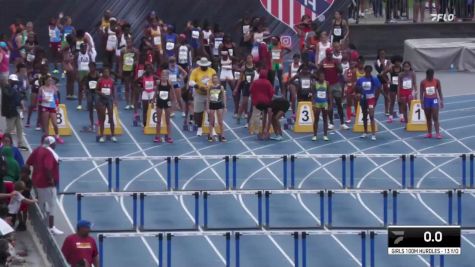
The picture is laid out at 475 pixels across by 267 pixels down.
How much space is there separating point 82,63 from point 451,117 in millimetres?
8546

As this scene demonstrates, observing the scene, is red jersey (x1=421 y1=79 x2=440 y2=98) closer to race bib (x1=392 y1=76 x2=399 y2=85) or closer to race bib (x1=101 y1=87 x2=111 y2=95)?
race bib (x1=392 y1=76 x2=399 y2=85)

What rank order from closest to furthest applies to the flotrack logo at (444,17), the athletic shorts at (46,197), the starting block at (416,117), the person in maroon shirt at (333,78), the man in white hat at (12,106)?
the athletic shorts at (46,197)
the man in white hat at (12,106)
the person in maroon shirt at (333,78)
the starting block at (416,117)
the flotrack logo at (444,17)

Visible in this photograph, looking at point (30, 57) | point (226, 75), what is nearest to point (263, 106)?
point (226, 75)

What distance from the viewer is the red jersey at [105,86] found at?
34219 millimetres

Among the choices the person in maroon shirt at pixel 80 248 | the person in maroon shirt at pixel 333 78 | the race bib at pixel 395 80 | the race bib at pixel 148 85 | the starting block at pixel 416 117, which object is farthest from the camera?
the race bib at pixel 395 80

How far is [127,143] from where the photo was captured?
114 feet


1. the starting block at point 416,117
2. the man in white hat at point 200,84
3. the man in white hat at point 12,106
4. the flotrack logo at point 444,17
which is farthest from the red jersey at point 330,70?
the flotrack logo at point 444,17

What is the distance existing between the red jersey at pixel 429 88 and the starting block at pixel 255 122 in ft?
11.2

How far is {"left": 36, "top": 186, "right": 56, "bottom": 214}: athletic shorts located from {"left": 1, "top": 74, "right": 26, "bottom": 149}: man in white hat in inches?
262

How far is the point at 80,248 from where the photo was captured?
888 inches

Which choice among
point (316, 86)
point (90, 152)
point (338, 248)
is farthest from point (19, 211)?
point (316, 86)

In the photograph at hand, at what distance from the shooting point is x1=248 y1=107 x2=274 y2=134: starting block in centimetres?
3512

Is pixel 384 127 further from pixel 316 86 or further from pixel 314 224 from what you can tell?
pixel 314 224

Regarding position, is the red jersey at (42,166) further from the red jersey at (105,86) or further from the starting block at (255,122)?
the starting block at (255,122)
